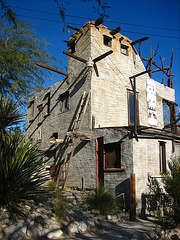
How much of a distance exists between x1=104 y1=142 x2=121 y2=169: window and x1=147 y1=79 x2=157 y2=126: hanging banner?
15.9ft

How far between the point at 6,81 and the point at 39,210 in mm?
6265

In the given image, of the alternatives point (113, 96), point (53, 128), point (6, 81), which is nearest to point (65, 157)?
point (53, 128)

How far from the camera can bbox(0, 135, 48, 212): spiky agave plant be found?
6430mm

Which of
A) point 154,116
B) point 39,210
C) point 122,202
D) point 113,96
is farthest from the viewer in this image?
point 154,116

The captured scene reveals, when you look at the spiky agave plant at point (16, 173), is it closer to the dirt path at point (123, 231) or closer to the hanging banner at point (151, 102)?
the dirt path at point (123, 231)

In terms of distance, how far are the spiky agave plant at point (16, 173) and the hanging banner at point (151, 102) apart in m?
9.55

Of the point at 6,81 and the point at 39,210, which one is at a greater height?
the point at 6,81

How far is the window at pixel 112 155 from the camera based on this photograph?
34.5 ft

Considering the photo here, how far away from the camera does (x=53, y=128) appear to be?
15.4m

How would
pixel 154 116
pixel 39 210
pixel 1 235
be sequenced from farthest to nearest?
pixel 154 116 < pixel 39 210 < pixel 1 235

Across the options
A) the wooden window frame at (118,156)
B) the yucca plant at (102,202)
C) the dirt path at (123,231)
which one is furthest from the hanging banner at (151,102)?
the dirt path at (123,231)

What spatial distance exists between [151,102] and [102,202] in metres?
8.31

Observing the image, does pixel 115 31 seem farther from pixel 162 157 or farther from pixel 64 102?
pixel 162 157

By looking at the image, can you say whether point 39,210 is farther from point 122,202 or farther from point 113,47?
point 113,47
